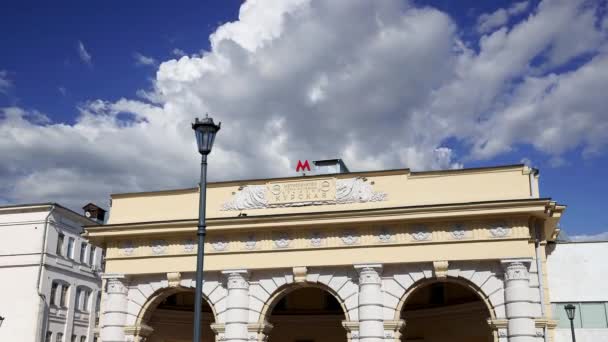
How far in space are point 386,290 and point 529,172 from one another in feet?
21.8

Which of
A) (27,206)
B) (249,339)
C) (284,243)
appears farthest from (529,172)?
(27,206)

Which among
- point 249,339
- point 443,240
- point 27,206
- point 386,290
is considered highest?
point 27,206

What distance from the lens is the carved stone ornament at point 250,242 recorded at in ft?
84.3

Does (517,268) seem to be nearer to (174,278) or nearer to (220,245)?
(220,245)

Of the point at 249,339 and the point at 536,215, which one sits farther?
the point at 249,339

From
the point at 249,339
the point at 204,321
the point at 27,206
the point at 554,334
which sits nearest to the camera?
the point at 554,334

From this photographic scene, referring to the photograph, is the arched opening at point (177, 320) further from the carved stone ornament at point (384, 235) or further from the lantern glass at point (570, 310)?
the lantern glass at point (570, 310)

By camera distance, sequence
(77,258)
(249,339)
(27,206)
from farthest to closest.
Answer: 1. (77,258)
2. (27,206)
3. (249,339)

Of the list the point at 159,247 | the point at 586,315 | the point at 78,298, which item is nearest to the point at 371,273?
the point at 586,315

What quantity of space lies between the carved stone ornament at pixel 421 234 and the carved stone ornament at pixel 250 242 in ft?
19.7

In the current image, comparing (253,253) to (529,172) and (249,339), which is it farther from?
(529,172)

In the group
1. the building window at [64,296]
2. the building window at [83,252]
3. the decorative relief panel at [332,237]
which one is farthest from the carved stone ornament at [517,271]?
the building window at [83,252]

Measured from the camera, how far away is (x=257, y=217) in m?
25.3

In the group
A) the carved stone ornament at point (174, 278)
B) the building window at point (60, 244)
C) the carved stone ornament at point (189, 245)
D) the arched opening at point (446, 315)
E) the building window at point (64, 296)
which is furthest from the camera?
the building window at point (64, 296)
